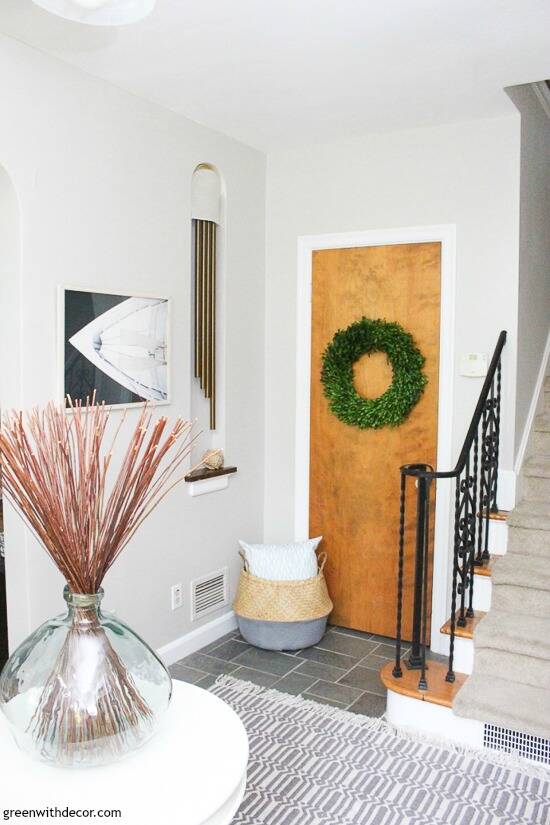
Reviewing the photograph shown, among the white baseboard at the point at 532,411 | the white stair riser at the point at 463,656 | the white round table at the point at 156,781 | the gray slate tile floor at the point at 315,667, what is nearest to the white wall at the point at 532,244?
the white baseboard at the point at 532,411

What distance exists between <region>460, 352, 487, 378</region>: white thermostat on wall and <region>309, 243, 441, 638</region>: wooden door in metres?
0.18

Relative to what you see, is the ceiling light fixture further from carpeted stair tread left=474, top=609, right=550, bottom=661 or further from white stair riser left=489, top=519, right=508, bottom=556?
white stair riser left=489, top=519, right=508, bottom=556

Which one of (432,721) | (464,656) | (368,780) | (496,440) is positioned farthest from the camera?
(496,440)

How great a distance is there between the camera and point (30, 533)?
2.82 metres

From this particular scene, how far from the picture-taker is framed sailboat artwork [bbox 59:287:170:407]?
9.64 ft

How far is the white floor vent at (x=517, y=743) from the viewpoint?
2.63 meters

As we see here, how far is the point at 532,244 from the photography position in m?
3.72

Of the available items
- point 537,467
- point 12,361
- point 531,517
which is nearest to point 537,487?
point 537,467

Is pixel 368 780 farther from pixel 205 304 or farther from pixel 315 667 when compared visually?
pixel 205 304

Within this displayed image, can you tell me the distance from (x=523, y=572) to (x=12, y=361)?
7.37 ft

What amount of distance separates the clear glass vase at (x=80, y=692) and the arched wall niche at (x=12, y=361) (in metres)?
1.25

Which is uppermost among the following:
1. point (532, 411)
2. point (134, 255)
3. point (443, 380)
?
point (134, 255)

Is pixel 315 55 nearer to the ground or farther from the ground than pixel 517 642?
farther from the ground

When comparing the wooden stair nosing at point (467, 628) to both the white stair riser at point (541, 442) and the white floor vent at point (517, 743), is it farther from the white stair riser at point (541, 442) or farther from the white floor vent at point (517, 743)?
the white stair riser at point (541, 442)
